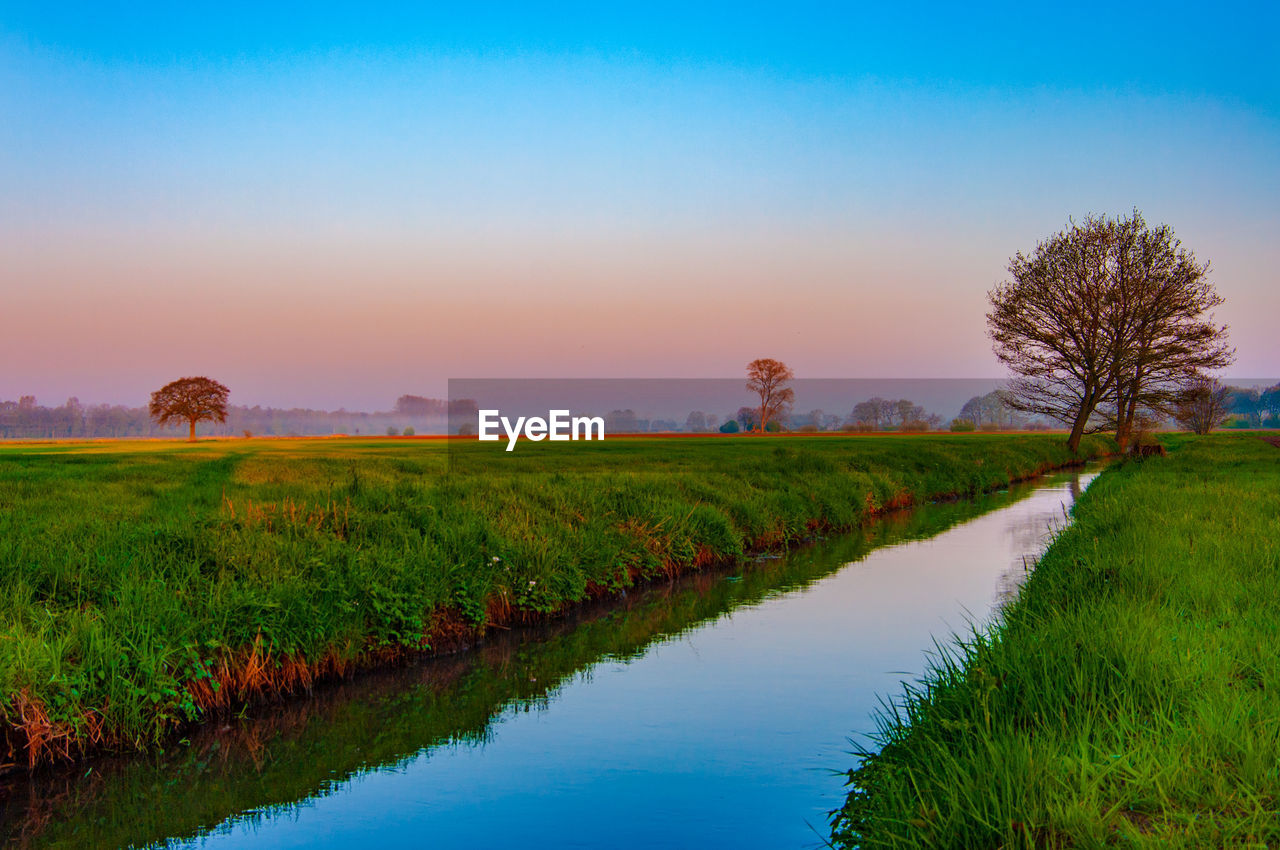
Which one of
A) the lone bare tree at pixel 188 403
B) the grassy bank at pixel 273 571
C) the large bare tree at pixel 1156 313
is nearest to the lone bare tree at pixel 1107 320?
the large bare tree at pixel 1156 313

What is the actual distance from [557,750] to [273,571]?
3698 mm

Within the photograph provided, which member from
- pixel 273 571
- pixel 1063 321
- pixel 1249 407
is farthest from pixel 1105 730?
pixel 1249 407

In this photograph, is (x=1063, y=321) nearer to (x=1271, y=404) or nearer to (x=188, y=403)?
(x=188, y=403)

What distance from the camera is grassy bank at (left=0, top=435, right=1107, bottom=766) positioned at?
7.38 metres

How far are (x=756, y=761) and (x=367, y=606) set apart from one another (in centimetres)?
465

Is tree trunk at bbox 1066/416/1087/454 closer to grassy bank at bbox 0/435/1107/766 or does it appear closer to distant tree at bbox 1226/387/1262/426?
grassy bank at bbox 0/435/1107/766

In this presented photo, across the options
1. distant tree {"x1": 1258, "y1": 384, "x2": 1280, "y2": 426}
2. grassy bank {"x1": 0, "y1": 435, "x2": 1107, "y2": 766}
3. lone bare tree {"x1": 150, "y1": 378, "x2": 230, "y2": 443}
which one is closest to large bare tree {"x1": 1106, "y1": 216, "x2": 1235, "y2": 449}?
grassy bank {"x1": 0, "y1": 435, "x2": 1107, "y2": 766}

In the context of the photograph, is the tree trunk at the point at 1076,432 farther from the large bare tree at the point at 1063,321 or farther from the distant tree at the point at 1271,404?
the distant tree at the point at 1271,404

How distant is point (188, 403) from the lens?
332ft

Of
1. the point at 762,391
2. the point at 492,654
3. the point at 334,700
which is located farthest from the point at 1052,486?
the point at 762,391

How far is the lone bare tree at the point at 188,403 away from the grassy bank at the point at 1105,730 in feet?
345

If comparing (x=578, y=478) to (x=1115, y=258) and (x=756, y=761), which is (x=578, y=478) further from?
(x=1115, y=258)

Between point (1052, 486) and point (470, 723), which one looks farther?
point (1052, 486)

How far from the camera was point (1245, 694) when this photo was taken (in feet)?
17.3
